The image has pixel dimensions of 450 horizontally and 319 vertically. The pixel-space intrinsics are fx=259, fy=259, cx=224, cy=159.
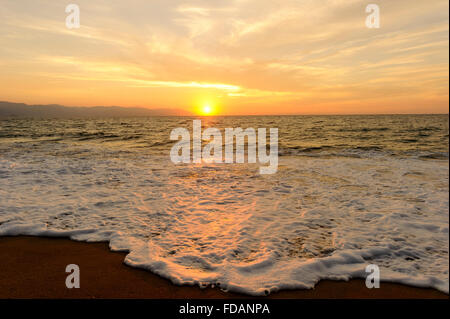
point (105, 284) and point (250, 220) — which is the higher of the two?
point (250, 220)

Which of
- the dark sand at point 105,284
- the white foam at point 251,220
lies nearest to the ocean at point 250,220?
the white foam at point 251,220

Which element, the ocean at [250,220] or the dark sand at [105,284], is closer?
the dark sand at [105,284]

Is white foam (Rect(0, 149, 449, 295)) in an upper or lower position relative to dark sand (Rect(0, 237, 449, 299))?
upper

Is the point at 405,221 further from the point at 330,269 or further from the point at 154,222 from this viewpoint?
the point at 154,222

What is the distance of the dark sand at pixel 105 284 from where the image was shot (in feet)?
10.9

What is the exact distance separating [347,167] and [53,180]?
1141cm

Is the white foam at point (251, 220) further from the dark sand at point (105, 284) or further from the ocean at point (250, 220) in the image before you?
the dark sand at point (105, 284)

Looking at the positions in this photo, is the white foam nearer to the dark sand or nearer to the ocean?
the ocean

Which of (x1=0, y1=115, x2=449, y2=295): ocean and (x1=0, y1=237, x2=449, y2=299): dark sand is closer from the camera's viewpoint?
(x1=0, y1=237, x2=449, y2=299): dark sand

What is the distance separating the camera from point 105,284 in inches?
138

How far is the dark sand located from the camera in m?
3.33

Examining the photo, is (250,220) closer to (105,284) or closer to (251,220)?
(251,220)

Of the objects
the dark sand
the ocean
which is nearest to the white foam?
the ocean

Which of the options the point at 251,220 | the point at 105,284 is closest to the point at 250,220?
the point at 251,220
